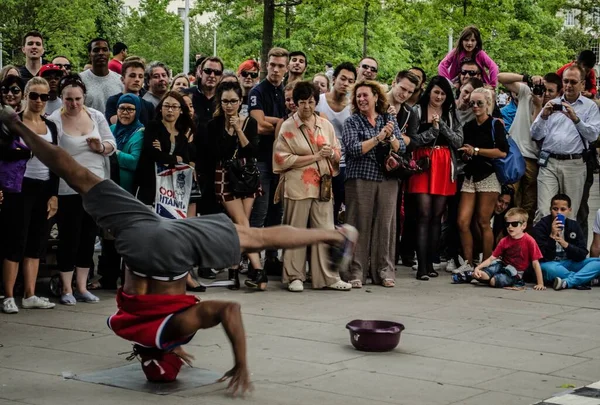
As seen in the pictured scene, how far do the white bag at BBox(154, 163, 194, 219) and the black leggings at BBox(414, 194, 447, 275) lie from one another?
8.70ft

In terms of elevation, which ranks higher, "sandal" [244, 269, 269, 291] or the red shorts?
the red shorts

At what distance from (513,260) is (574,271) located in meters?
0.71

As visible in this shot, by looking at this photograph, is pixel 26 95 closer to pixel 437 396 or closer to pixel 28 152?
pixel 28 152

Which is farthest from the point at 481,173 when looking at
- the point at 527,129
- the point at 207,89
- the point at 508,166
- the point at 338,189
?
the point at 207,89

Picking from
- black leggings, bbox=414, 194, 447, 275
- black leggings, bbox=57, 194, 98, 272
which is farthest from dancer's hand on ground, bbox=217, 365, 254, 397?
black leggings, bbox=414, 194, 447, 275

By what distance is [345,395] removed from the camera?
272 inches

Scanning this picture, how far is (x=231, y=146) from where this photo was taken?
37.2 feet

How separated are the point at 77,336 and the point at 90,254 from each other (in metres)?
1.94

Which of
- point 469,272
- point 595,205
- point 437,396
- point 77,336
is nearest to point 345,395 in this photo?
point 437,396

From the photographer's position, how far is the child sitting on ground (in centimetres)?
1163

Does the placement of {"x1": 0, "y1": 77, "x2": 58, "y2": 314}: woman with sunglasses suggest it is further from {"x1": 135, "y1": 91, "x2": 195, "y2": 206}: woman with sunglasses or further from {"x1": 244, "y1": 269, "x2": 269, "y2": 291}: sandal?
{"x1": 244, "y1": 269, "x2": 269, "y2": 291}: sandal

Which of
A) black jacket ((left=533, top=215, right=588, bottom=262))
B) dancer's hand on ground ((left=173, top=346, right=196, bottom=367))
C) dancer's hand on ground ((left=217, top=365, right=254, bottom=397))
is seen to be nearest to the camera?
dancer's hand on ground ((left=217, top=365, right=254, bottom=397))

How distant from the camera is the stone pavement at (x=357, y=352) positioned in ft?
22.8

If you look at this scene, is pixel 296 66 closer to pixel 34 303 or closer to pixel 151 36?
pixel 34 303
